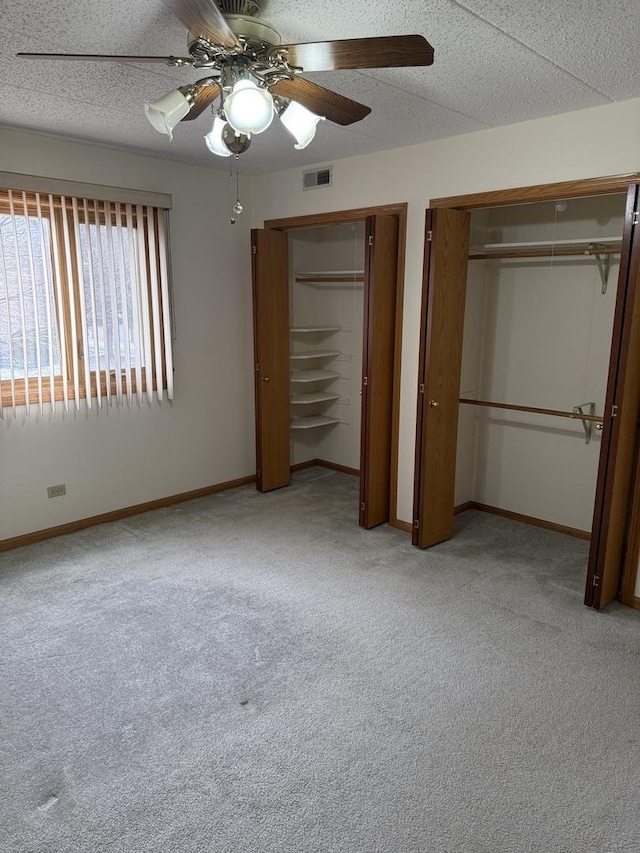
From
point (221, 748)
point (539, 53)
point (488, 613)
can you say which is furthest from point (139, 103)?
point (488, 613)

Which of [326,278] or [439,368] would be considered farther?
[326,278]

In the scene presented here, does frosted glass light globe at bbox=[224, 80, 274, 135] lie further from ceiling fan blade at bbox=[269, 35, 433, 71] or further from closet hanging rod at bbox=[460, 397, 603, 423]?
closet hanging rod at bbox=[460, 397, 603, 423]

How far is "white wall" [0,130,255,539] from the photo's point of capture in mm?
3814

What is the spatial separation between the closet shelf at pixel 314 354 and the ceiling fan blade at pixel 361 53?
3.34 meters

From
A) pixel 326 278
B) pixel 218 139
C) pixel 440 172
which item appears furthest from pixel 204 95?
pixel 326 278

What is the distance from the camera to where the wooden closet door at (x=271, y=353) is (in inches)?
186

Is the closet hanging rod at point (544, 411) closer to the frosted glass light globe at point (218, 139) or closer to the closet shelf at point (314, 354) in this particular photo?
the closet shelf at point (314, 354)

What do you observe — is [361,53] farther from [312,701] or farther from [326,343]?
[326,343]

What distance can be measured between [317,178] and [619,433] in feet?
9.17

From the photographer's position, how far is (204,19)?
1.52 meters

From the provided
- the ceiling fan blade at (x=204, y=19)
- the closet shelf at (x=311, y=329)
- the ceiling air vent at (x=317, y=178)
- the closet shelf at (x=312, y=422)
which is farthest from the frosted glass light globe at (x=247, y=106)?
the closet shelf at (x=312, y=422)

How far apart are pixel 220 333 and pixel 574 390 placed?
2.72 meters

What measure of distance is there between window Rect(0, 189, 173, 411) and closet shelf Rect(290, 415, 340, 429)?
1389 millimetres

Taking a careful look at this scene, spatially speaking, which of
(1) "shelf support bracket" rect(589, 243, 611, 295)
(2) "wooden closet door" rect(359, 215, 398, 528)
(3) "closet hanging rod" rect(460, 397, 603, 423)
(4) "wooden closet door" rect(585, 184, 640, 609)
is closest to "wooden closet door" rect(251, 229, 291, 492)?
(2) "wooden closet door" rect(359, 215, 398, 528)
